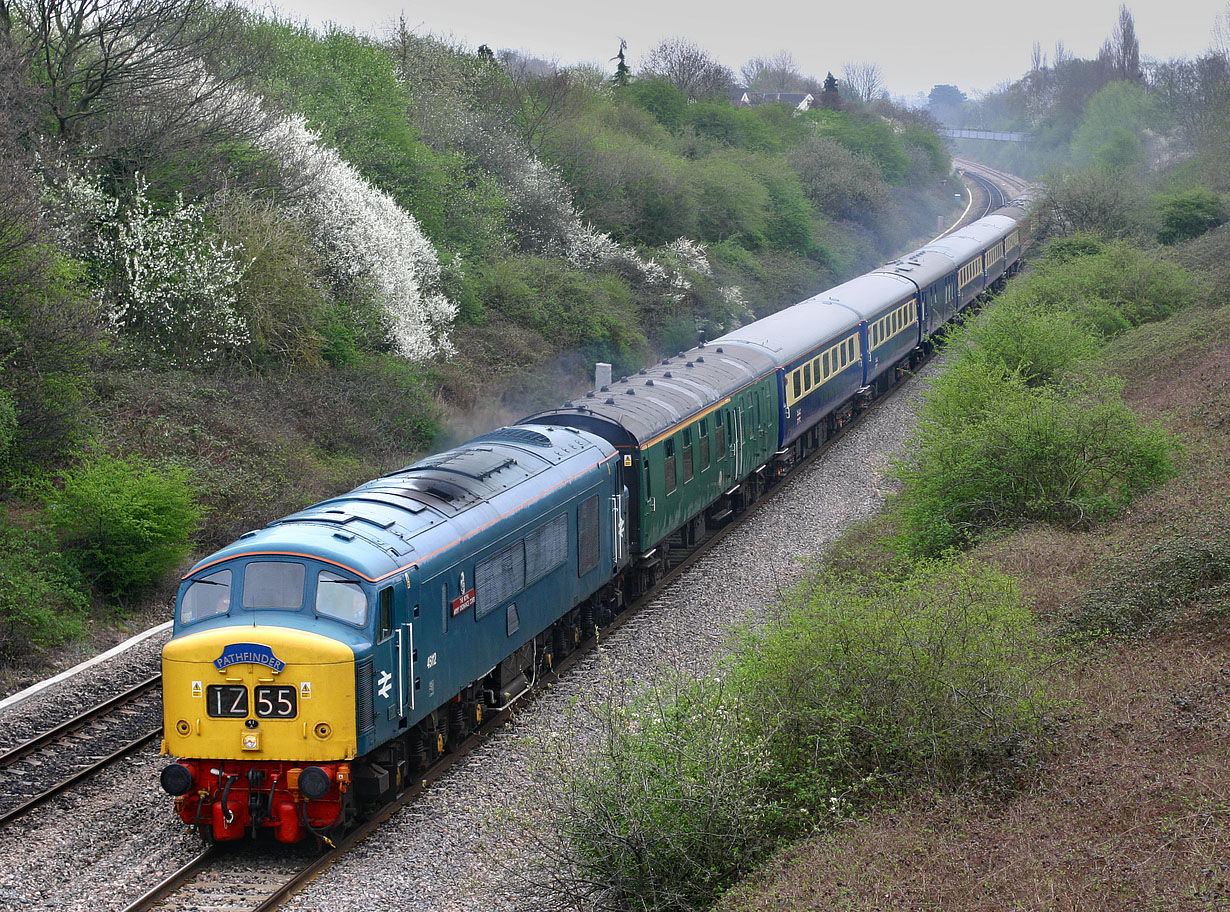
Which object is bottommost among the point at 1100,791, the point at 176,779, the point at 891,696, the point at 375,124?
the point at 176,779

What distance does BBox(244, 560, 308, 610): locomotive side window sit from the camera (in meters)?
11.0

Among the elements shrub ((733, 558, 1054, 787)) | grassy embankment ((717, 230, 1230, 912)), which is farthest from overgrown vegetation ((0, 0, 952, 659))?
grassy embankment ((717, 230, 1230, 912))

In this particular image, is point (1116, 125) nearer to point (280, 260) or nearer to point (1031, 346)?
point (1031, 346)

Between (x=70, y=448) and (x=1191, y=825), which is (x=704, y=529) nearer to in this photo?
(x=70, y=448)

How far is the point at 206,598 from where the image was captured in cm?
1118

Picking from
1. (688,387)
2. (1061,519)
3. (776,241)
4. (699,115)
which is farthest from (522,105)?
(1061,519)

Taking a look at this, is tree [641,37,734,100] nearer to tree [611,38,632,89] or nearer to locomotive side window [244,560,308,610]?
tree [611,38,632,89]

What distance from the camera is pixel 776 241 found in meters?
58.9

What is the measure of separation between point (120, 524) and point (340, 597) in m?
9.16

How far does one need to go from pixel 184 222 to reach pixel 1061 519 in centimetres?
1868

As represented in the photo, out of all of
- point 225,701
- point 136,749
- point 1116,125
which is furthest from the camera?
point 1116,125

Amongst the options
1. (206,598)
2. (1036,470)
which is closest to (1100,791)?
(206,598)

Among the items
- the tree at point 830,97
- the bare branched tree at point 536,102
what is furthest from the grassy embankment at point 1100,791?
the tree at point 830,97

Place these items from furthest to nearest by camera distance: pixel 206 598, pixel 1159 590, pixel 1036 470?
pixel 1036 470 → pixel 1159 590 → pixel 206 598
